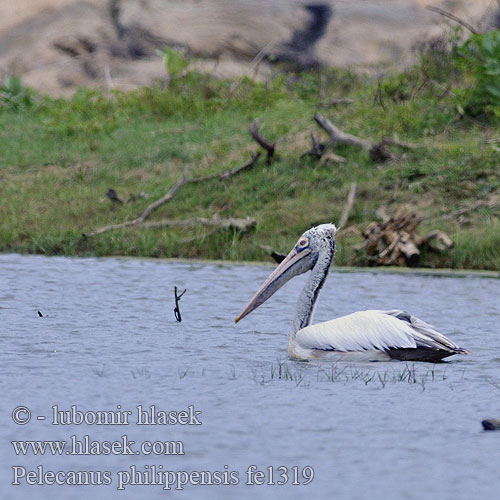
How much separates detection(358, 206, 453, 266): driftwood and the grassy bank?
0.14 m

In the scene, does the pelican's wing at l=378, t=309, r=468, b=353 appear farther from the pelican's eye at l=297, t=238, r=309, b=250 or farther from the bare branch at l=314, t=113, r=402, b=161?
the bare branch at l=314, t=113, r=402, b=161

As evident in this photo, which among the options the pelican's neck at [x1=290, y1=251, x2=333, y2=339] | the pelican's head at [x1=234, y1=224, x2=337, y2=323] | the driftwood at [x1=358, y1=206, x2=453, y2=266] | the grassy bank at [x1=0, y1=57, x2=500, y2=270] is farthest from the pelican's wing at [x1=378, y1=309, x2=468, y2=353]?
the grassy bank at [x1=0, y1=57, x2=500, y2=270]

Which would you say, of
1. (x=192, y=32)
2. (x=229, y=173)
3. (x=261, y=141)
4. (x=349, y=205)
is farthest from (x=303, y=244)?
(x=192, y=32)

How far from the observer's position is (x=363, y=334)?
675 centimetres

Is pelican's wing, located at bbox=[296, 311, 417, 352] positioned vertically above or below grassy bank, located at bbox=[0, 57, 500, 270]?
below

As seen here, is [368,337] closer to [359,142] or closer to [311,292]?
[311,292]

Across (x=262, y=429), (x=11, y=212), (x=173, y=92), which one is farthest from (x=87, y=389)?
(x=173, y=92)

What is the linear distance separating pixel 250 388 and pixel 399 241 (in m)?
5.40

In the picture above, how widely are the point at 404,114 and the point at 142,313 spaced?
7.62 metres

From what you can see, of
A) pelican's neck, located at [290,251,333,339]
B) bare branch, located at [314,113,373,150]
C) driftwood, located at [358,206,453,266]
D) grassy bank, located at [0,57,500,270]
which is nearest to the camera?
pelican's neck, located at [290,251,333,339]

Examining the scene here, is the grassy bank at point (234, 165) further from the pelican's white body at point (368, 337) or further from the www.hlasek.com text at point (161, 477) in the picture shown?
the www.hlasek.com text at point (161, 477)

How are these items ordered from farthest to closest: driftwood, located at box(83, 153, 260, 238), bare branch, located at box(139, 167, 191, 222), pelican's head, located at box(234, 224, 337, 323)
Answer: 1. bare branch, located at box(139, 167, 191, 222)
2. driftwood, located at box(83, 153, 260, 238)
3. pelican's head, located at box(234, 224, 337, 323)

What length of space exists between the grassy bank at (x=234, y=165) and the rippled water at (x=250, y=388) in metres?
2.08

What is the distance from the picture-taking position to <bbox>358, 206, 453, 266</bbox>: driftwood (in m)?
11.2
